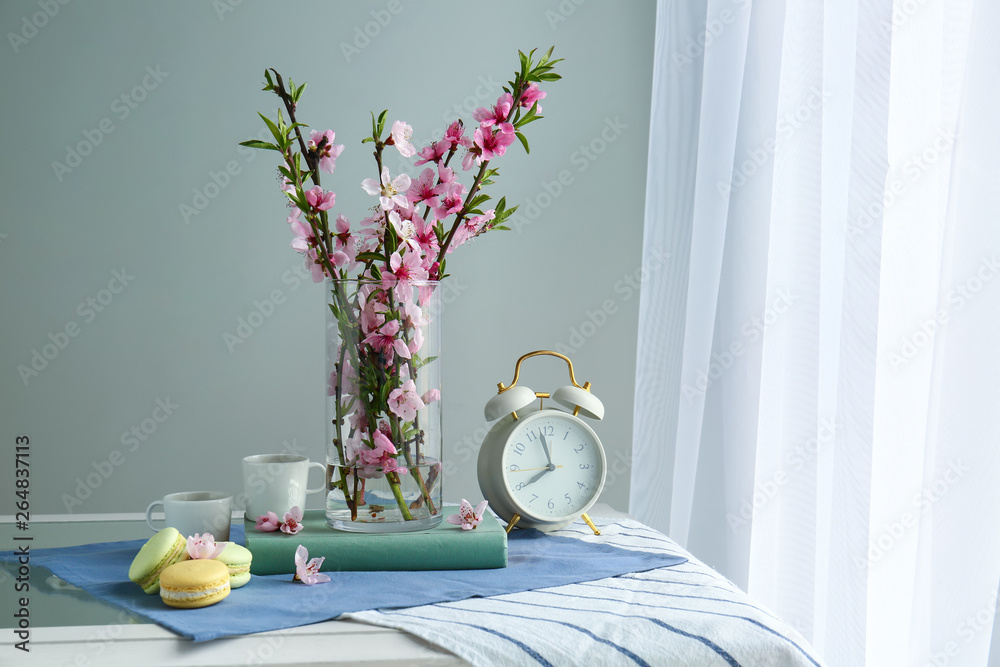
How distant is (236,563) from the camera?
86 centimetres

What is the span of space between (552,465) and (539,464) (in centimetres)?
2

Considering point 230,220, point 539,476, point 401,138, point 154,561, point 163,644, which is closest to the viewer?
point 163,644

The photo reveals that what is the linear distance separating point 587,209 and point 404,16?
24.0 inches

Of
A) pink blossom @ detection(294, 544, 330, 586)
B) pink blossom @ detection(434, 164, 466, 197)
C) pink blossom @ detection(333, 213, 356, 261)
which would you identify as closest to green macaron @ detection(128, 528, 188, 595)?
pink blossom @ detection(294, 544, 330, 586)

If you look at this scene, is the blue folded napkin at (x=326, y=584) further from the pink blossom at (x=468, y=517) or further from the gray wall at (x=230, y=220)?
the gray wall at (x=230, y=220)

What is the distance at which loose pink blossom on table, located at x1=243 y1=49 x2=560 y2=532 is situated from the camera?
0.96 metres

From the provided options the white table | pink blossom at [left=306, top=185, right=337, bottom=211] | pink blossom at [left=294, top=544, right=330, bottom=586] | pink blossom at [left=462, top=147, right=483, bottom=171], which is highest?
pink blossom at [left=462, top=147, right=483, bottom=171]

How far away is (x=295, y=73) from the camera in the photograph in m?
1.89

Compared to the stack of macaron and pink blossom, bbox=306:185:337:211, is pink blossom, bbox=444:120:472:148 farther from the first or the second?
the stack of macaron

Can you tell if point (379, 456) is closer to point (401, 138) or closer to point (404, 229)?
point (404, 229)

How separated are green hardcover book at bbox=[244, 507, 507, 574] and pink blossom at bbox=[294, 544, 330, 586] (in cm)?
3

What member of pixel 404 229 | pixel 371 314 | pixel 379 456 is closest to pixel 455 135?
pixel 404 229

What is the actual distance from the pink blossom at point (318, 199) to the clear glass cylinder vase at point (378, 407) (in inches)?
3.5

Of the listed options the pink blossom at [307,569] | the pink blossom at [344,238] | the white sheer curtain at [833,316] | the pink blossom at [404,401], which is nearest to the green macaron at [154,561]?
the pink blossom at [307,569]
